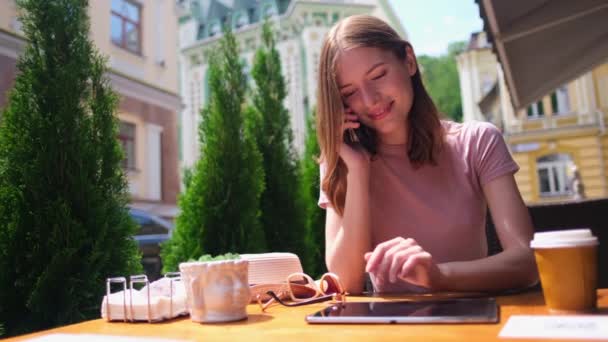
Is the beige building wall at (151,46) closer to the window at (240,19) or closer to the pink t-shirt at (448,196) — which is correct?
the pink t-shirt at (448,196)

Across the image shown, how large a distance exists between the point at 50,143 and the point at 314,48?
7.96 m

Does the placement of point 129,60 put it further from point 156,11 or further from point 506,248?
point 506,248

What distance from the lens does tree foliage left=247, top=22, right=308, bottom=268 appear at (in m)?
4.71

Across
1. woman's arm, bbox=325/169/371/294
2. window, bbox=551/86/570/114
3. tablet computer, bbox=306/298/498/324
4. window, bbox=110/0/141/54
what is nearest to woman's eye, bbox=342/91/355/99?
woman's arm, bbox=325/169/371/294

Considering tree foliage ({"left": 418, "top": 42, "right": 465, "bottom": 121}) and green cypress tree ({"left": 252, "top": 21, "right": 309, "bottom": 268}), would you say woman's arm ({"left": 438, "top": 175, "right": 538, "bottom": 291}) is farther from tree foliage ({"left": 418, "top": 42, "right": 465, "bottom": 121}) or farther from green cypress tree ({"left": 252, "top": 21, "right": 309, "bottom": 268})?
tree foliage ({"left": 418, "top": 42, "right": 465, "bottom": 121})

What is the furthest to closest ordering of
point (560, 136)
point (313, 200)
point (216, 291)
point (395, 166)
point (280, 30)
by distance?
point (560, 136)
point (280, 30)
point (313, 200)
point (395, 166)
point (216, 291)

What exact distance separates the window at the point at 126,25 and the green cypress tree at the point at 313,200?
1971 millimetres

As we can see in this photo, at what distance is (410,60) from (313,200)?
3799mm

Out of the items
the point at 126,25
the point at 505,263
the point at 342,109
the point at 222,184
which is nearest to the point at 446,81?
the point at 126,25

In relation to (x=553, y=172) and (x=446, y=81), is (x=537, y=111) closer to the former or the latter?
(x=553, y=172)

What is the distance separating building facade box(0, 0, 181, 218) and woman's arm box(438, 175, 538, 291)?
3265 millimetres

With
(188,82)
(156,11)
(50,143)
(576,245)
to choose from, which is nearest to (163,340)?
(576,245)

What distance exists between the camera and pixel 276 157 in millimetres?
4891

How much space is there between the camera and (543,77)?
4.07 m
